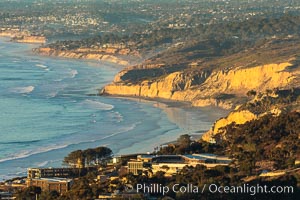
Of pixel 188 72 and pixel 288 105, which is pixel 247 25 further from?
pixel 288 105

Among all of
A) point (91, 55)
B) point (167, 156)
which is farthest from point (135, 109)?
point (91, 55)

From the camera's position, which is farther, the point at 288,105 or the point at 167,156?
the point at 288,105

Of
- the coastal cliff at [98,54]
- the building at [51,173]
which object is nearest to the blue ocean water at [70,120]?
the building at [51,173]

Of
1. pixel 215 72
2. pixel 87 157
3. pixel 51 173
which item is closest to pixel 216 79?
pixel 215 72

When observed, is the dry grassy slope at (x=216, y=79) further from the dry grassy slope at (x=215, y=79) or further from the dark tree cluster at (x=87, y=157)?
the dark tree cluster at (x=87, y=157)

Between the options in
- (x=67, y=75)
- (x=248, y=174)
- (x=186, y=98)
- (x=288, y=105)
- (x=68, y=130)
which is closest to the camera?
(x=248, y=174)

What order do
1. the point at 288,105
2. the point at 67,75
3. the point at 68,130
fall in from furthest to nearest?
the point at 67,75
the point at 68,130
the point at 288,105

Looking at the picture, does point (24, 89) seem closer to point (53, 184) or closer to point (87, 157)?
point (87, 157)
